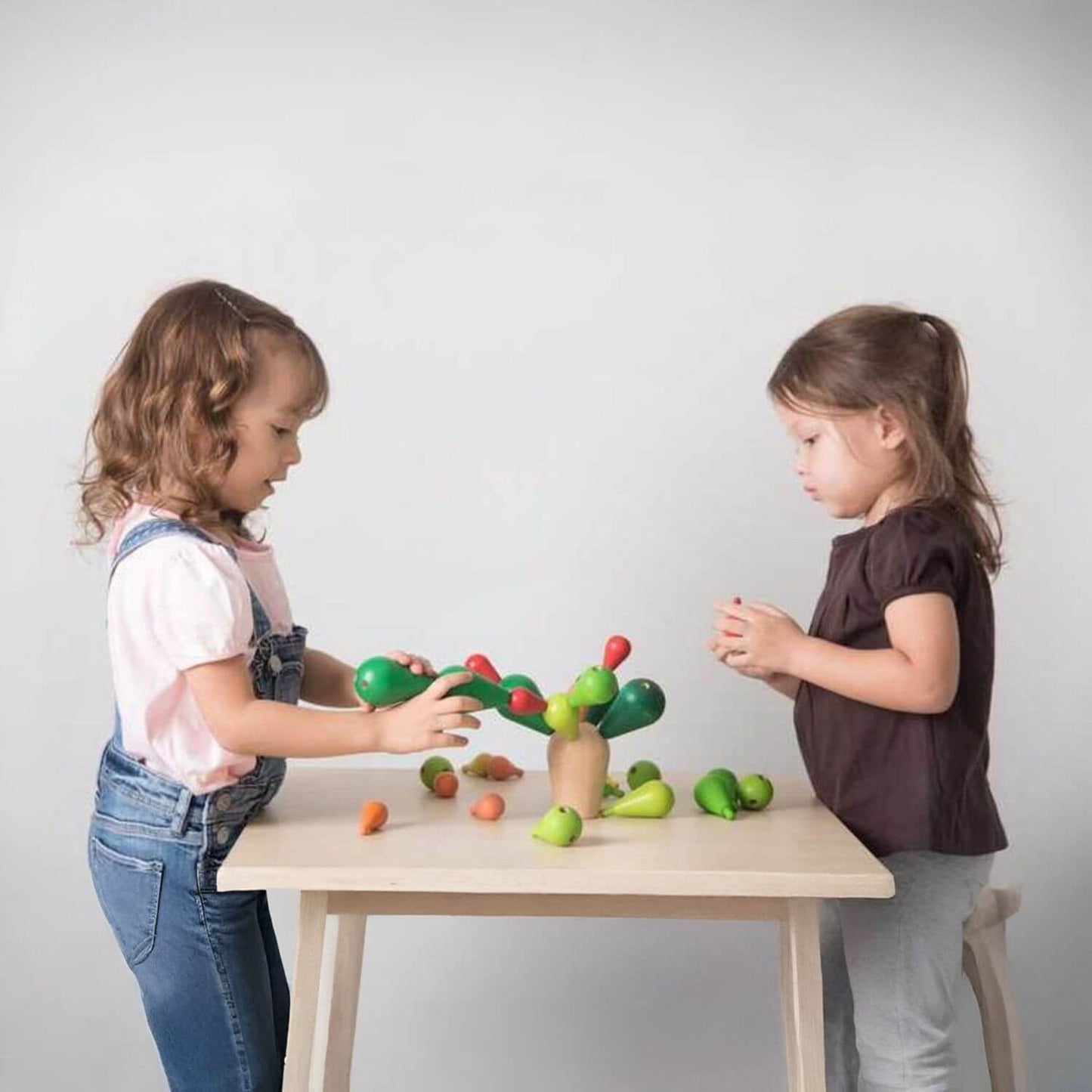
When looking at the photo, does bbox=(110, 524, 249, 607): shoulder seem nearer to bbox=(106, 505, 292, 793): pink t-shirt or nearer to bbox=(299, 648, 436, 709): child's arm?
bbox=(106, 505, 292, 793): pink t-shirt

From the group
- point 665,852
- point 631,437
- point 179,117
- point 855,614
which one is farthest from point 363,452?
point 665,852

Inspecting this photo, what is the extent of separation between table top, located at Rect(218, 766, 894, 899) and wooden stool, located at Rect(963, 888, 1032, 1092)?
255mm

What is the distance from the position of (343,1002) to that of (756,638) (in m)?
0.61

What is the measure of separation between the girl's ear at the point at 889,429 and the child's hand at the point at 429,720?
0.44 m

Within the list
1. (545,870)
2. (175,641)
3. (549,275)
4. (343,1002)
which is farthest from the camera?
(549,275)

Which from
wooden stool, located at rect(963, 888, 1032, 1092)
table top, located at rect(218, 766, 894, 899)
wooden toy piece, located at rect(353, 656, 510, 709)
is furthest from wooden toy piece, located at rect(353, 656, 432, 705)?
wooden stool, located at rect(963, 888, 1032, 1092)

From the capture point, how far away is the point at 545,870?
110 cm

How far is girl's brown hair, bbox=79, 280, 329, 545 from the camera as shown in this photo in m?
1.28

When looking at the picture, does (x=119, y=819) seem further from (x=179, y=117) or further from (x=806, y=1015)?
(x=179, y=117)

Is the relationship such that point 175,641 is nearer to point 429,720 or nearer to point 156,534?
point 156,534

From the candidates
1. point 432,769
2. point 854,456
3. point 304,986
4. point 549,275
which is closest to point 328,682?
point 432,769

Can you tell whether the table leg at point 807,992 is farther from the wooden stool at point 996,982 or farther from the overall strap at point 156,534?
the overall strap at point 156,534

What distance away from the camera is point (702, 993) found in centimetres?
200

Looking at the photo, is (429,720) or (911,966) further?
(911,966)
